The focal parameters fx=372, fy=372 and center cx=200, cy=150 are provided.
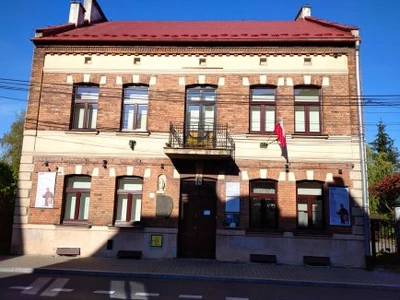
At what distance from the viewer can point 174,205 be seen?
13.7 meters

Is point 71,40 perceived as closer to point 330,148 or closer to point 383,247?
point 330,148

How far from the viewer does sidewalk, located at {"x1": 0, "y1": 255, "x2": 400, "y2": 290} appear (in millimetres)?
10477

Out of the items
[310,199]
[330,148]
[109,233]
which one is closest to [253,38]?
[330,148]

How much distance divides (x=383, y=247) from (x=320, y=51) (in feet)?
27.7

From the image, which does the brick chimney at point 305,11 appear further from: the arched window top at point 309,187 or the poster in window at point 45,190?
the poster in window at point 45,190

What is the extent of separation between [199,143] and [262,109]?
283 cm

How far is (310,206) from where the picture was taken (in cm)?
1356

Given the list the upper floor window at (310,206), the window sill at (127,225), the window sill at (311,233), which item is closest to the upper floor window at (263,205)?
the window sill at (311,233)

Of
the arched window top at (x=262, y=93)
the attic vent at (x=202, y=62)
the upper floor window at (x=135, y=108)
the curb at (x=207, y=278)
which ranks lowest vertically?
the curb at (x=207, y=278)

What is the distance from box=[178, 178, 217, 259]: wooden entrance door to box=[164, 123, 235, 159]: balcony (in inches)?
50.3

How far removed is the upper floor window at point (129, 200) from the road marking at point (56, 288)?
4.05 metres

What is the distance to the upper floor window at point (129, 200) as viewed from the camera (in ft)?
45.7

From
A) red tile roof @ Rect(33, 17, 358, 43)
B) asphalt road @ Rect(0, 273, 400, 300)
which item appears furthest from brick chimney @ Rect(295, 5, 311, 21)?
asphalt road @ Rect(0, 273, 400, 300)

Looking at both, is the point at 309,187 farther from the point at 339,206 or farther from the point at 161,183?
the point at 161,183
